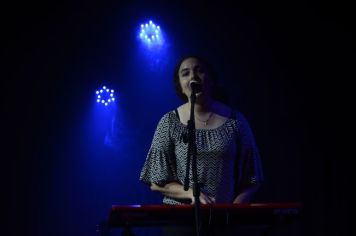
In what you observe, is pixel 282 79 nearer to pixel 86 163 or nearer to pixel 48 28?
pixel 86 163

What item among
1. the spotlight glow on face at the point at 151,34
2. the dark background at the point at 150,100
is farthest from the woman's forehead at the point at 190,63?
the spotlight glow on face at the point at 151,34

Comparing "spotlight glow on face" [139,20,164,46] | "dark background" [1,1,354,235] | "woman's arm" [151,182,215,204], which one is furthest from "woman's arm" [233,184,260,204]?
"spotlight glow on face" [139,20,164,46]

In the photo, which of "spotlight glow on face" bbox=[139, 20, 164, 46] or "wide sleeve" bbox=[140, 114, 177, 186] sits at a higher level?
"spotlight glow on face" bbox=[139, 20, 164, 46]

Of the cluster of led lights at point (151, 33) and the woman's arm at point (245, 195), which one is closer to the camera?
the woman's arm at point (245, 195)

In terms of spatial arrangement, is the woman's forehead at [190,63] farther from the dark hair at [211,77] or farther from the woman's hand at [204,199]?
the woman's hand at [204,199]

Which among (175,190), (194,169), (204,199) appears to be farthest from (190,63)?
(194,169)

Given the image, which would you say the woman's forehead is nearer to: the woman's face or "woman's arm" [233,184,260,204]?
the woman's face

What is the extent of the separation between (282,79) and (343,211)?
4.82 ft

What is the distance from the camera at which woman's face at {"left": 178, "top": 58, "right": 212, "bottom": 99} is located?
3.40 metres

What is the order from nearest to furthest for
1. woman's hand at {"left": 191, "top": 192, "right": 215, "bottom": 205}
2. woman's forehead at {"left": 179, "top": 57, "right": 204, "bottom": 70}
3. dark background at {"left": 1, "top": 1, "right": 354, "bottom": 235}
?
woman's hand at {"left": 191, "top": 192, "right": 215, "bottom": 205} → woman's forehead at {"left": 179, "top": 57, "right": 204, "bottom": 70} → dark background at {"left": 1, "top": 1, "right": 354, "bottom": 235}

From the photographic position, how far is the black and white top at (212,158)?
304cm

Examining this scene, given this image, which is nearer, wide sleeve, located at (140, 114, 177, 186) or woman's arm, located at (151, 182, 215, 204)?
woman's arm, located at (151, 182, 215, 204)

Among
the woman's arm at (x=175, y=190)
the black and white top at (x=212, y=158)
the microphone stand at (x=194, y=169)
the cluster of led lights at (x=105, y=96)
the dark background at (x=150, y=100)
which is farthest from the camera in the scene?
the cluster of led lights at (x=105, y=96)

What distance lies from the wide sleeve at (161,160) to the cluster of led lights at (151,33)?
1754 millimetres
